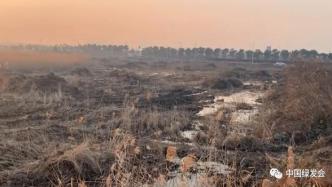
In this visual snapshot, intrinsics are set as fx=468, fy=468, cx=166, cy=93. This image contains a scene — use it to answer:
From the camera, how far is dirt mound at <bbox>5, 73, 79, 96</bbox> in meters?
21.5

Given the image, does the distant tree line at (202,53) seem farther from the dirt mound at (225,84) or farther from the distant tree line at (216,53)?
the dirt mound at (225,84)

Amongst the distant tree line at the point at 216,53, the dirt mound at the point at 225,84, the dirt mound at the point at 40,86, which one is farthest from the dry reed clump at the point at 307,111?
the distant tree line at the point at 216,53

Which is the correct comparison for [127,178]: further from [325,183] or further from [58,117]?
[58,117]

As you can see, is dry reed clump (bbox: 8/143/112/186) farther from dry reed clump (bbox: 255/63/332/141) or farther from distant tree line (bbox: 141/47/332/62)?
distant tree line (bbox: 141/47/332/62)

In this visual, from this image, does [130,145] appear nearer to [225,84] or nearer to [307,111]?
[307,111]

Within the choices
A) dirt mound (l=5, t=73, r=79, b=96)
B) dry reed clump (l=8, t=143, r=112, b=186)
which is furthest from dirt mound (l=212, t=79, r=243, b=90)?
dry reed clump (l=8, t=143, r=112, b=186)

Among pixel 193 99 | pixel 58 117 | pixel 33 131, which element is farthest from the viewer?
pixel 193 99

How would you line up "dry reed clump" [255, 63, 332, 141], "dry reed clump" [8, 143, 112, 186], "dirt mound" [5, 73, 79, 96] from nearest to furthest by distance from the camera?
"dry reed clump" [8, 143, 112, 186], "dry reed clump" [255, 63, 332, 141], "dirt mound" [5, 73, 79, 96]

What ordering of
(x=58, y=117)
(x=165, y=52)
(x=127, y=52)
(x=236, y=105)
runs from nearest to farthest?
(x=58, y=117)
(x=236, y=105)
(x=165, y=52)
(x=127, y=52)

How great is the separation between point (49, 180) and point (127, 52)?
13127 cm

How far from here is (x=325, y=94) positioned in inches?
497

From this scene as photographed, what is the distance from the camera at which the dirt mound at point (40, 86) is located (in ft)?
70.5

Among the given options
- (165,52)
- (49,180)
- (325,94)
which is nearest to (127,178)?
(49,180)

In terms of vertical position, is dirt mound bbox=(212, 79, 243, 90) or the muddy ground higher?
the muddy ground
